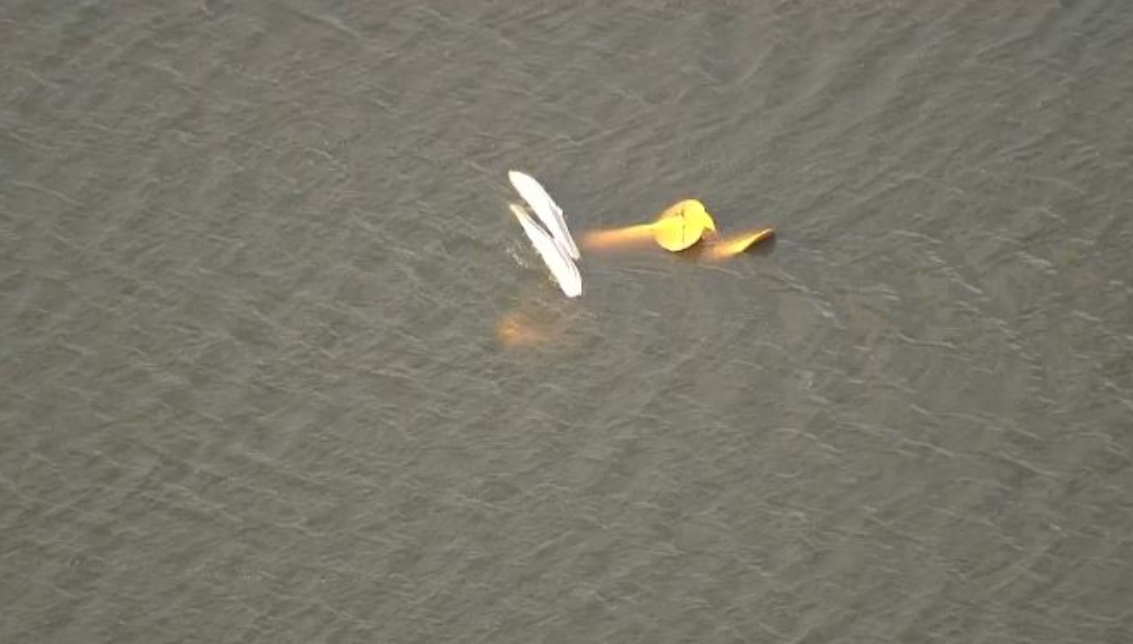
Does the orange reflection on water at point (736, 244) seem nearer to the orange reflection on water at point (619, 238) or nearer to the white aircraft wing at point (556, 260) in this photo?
the orange reflection on water at point (619, 238)

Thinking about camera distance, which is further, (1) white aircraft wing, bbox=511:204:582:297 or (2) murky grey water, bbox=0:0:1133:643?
(1) white aircraft wing, bbox=511:204:582:297

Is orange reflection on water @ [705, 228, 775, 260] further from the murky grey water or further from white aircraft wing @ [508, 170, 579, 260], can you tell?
white aircraft wing @ [508, 170, 579, 260]

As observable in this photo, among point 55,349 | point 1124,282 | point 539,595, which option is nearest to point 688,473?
point 539,595

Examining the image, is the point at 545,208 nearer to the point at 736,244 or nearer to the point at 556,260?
the point at 556,260

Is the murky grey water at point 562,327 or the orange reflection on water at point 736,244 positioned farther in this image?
the orange reflection on water at point 736,244

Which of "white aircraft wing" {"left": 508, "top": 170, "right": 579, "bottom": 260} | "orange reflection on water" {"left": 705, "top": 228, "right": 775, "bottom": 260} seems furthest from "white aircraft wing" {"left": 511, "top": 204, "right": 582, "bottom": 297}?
"orange reflection on water" {"left": 705, "top": 228, "right": 775, "bottom": 260}

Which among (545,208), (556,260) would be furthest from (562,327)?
(545,208)

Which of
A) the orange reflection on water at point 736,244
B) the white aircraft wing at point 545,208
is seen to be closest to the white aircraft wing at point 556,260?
the white aircraft wing at point 545,208

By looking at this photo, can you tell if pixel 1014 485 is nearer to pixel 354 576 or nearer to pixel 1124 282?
pixel 1124 282
